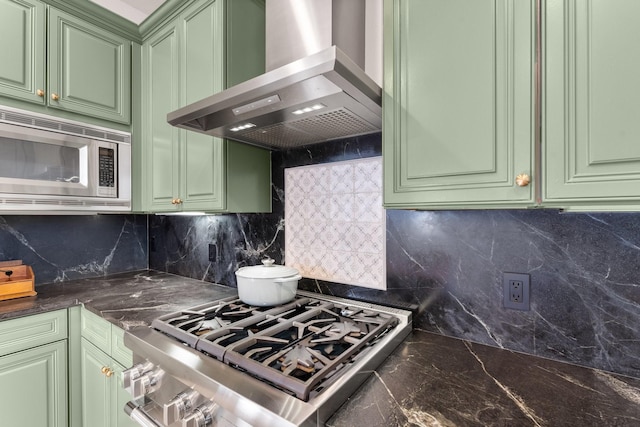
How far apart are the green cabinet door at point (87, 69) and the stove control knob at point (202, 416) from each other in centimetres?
169

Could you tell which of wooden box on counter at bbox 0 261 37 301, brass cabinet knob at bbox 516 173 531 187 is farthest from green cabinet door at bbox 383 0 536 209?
wooden box on counter at bbox 0 261 37 301

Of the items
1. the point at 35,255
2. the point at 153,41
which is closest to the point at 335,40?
the point at 153,41

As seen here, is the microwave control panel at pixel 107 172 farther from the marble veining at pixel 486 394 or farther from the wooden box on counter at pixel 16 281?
the marble veining at pixel 486 394

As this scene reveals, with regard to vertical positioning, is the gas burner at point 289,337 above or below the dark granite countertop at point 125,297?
above

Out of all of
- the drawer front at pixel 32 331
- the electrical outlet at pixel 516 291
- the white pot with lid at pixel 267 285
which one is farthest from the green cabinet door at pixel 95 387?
the electrical outlet at pixel 516 291

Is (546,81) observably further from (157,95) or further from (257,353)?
(157,95)

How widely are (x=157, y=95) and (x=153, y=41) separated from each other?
0.34 meters

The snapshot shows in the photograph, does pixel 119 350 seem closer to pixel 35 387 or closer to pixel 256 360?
pixel 35 387

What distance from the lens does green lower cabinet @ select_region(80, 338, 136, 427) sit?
50.4 inches

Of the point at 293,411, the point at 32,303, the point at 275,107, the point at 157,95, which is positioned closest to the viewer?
the point at 293,411

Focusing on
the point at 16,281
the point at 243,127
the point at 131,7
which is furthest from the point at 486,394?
the point at 131,7

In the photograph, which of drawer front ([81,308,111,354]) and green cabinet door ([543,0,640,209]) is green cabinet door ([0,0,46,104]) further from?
green cabinet door ([543,0,640,209])

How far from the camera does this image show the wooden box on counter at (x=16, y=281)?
60.9 inches

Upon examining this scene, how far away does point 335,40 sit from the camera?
1062 mm
